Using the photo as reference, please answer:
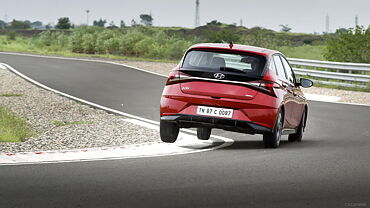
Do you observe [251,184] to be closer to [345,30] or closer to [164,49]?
[345,30]

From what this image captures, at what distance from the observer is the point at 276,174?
8195mm

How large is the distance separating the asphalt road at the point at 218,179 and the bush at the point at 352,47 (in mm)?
17741

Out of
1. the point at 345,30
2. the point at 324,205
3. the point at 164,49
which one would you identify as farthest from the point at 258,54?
the point at 164,49

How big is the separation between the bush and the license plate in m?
21.0

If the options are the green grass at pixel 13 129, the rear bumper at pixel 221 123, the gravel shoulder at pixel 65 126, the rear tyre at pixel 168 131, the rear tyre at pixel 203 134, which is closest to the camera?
the rear bumper at pixel 221 123

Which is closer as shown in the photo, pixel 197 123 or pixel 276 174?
pixel 276 174

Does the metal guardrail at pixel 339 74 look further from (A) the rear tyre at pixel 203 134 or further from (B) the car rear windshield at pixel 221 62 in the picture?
(B) the car rear windshield at pixel 221 62

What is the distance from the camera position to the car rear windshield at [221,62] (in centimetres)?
1052

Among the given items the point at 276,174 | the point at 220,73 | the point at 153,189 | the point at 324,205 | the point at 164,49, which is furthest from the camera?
the point at 164,49

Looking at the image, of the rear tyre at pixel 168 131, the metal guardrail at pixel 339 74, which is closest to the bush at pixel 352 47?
the metal guardrail at pixel 339 74

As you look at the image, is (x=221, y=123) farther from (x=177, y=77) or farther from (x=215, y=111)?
(x=177, y=77)

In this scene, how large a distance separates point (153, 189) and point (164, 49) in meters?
40.1

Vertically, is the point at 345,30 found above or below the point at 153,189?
above

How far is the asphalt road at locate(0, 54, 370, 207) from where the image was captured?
21.3 feet
